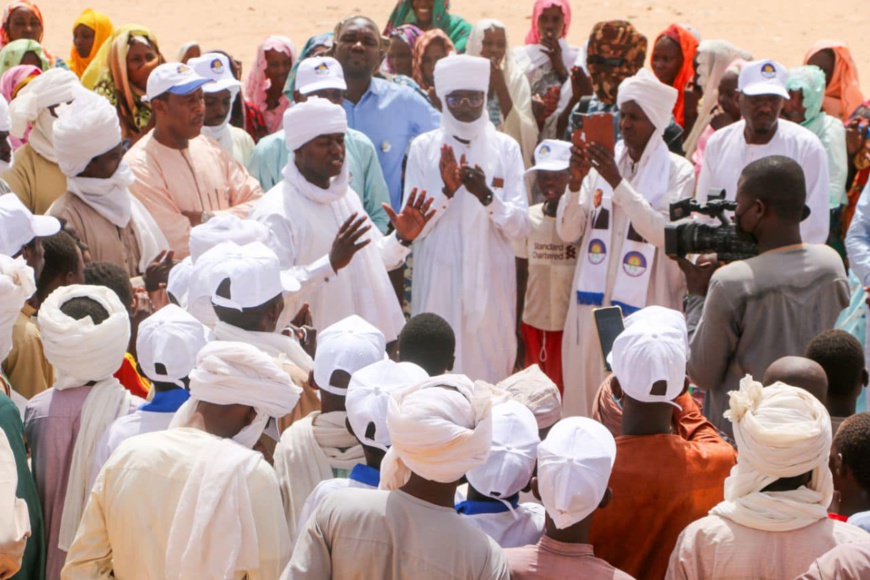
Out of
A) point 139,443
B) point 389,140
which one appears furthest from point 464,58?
point 139,443

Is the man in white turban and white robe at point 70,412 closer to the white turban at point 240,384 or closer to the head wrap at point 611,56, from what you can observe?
the white turban at point 240,384

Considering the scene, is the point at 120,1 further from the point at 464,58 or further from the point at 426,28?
the point at 464,58

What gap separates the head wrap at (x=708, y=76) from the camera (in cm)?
1055

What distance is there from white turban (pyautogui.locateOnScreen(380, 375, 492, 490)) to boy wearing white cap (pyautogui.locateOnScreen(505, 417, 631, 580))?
253 millimetres

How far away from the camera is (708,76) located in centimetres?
1077

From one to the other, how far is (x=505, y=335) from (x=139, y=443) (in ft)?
14.9

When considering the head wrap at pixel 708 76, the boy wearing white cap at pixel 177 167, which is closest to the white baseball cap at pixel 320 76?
the boy wearing white cap at pixel 177 167

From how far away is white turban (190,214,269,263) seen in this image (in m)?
6.27

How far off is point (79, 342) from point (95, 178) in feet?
7.63

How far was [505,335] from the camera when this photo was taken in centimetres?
847

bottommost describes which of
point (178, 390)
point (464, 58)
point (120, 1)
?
point (120, 1)

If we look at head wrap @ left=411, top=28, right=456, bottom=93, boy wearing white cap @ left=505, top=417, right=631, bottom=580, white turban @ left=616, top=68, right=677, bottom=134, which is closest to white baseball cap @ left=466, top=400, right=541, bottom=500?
boy wearing white cap @ left=505, top=417, right=631, bottom=580

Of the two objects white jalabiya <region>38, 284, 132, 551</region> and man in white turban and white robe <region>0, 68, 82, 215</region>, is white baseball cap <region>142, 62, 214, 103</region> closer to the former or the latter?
man in white turban and white robe <region>0, 68, 82, 215</region>

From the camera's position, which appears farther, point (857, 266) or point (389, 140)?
point (389, 140)
